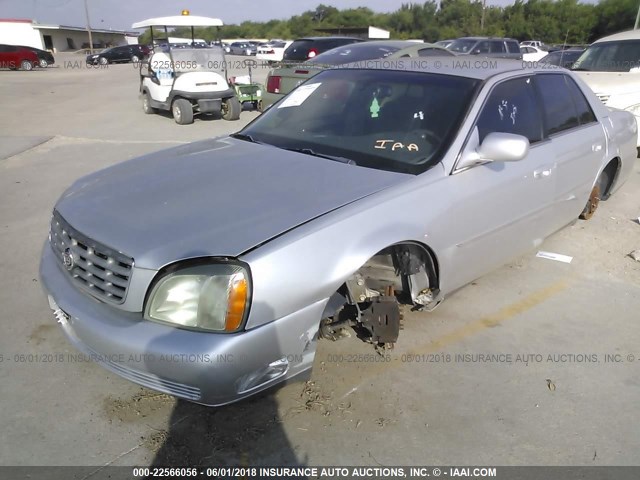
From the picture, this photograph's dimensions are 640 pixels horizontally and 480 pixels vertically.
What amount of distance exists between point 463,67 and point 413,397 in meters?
2.22

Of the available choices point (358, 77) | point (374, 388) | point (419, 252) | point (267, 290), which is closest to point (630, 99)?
point (358, 77)

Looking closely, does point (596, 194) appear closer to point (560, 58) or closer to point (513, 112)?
point (513, 112)

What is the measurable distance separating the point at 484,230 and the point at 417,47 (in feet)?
22.6

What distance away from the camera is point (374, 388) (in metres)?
2.75

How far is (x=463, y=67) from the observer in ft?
11.5

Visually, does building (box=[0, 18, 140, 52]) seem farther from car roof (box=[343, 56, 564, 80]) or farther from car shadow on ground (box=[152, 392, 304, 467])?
car shadow on ground (box=[152, 392, 304, 467])

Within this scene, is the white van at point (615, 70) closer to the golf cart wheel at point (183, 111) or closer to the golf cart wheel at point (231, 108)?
the golf cart wheel at point (231, 108)

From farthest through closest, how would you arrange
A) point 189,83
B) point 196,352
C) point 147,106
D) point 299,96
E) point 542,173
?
point 147,106 < point 189,83 < point 299,96 < point 542,173 < point 196,352

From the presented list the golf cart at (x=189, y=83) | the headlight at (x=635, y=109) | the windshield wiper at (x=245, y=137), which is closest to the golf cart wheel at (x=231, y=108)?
the golf cart at (x=189, y=83)

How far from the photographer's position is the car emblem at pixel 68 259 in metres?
2.45

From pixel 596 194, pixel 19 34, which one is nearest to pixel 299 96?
pixel 596 194

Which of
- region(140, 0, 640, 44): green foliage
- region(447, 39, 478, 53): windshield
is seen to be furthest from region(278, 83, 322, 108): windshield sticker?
region(140, 0, 640, 44): green foliage

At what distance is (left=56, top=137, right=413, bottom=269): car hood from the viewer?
7.15ft

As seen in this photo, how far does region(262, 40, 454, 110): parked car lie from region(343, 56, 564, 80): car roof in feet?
16.4
